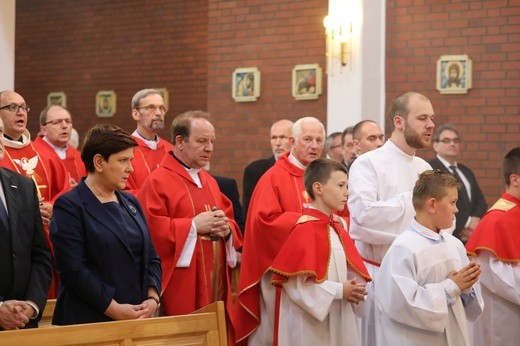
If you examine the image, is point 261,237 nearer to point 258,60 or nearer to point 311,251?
point 311,251

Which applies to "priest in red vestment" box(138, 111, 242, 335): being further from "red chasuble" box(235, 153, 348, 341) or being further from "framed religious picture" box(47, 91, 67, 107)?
"framed religious picture" box(47, 91, 67, 107)

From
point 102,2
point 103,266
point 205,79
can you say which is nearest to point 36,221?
point 103,266

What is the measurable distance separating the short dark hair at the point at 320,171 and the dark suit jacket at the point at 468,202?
352cm

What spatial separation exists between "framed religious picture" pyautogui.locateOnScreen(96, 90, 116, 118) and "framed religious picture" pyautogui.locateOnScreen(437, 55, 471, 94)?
615 cm

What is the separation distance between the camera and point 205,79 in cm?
1390

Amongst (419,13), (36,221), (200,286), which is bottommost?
(200,286)

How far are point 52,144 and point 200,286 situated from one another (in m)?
2.12

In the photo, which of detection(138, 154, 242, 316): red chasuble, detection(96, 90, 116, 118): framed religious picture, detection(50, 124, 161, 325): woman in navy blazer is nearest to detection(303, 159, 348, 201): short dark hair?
detection(138, 154, 242, 316): red chasuble

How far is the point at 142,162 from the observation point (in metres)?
7.41

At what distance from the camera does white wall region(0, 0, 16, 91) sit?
1021 cm

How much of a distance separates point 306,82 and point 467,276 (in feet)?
19.5

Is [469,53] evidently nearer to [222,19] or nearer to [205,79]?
[222,19]

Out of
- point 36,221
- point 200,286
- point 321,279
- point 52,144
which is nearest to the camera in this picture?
point 36,221

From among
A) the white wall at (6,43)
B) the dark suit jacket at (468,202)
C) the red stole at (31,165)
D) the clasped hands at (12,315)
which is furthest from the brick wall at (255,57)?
the clasped hands at (12,315)
